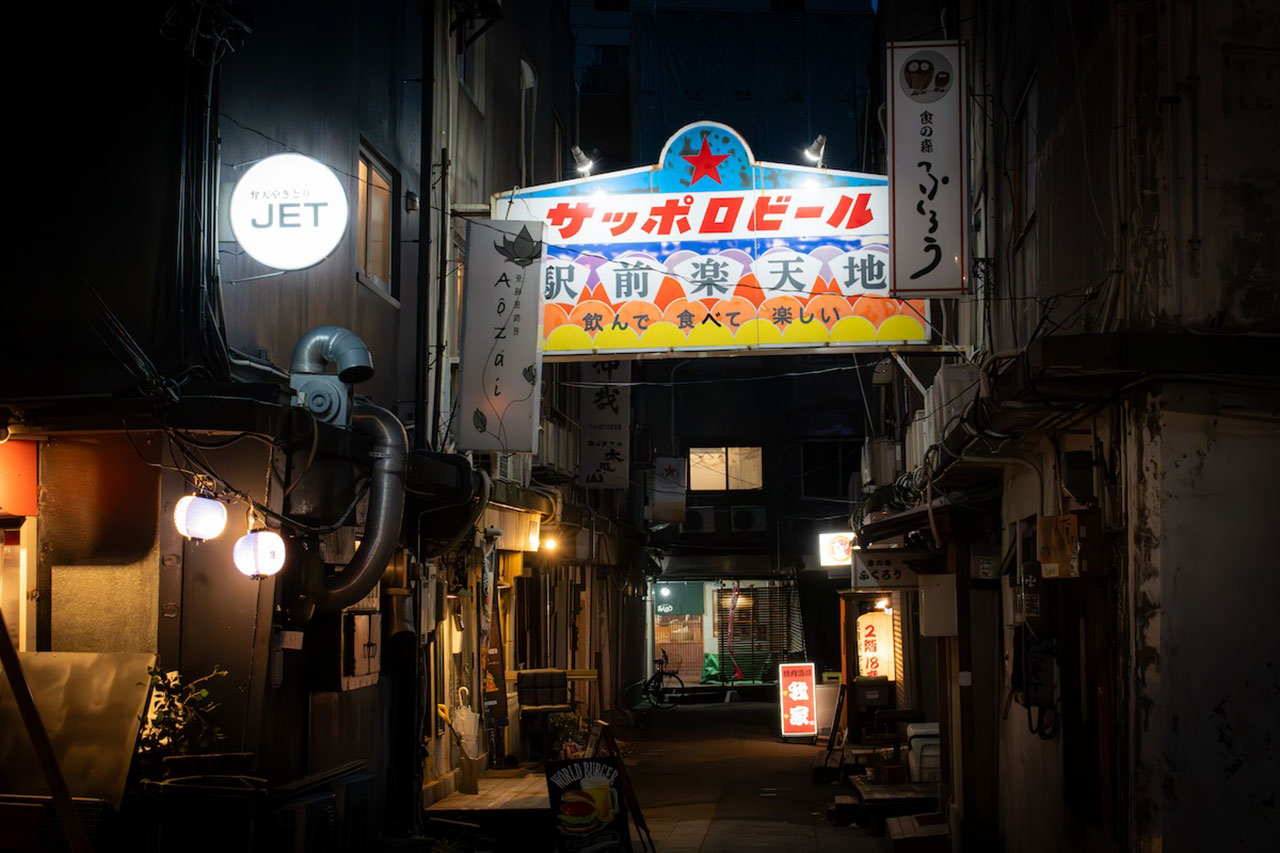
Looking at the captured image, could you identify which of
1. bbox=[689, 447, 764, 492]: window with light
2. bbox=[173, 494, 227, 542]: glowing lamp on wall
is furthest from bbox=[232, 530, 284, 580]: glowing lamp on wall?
bbox=[689, 447, 764, 492]: window with light

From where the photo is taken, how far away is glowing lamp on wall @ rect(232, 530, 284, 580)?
10.1 m

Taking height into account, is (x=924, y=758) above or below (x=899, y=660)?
below

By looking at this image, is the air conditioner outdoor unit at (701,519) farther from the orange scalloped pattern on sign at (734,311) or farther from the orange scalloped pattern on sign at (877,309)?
the orange scalloped pattern on sign at (877,309)

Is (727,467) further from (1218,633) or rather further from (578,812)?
(1218,633)

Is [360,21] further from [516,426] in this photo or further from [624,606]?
[624,606]

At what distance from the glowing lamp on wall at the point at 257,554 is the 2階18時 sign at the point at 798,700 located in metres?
19.5

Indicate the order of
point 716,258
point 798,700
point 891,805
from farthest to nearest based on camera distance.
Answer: point 798,700 → point 891,805 → point 716,258

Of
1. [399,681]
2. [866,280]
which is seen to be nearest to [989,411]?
[866,280]

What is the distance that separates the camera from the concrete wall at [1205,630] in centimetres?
758

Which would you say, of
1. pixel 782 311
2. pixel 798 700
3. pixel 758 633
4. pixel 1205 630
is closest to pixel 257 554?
pixel 782 311

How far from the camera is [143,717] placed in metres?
9.80

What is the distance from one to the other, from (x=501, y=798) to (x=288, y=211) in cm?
903

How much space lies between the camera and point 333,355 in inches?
458

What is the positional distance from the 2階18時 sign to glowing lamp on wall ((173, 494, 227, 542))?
1983 centimetres
